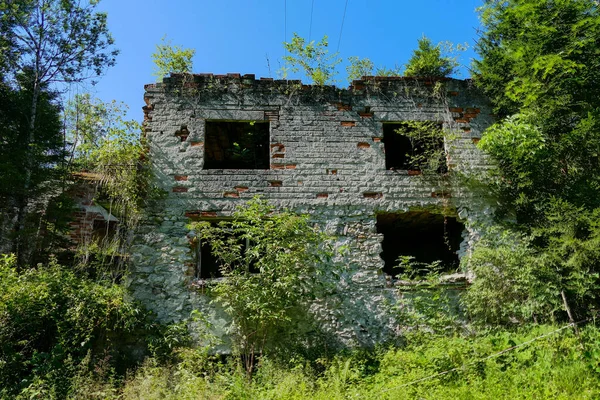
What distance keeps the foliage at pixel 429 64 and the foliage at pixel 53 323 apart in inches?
251

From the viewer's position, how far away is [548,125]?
717 cm

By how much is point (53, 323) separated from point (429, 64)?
7517 millimetres

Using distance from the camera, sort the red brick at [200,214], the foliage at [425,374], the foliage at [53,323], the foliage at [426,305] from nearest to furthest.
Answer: the foliage at [425,374] < the foliage at [53,323] < the foliage at [426,305] < the red brick at [200,214]

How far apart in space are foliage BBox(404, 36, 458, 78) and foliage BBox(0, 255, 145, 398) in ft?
20.9

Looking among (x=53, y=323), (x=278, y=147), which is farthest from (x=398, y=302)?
(x=53, y=323)

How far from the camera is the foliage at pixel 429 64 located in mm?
8453

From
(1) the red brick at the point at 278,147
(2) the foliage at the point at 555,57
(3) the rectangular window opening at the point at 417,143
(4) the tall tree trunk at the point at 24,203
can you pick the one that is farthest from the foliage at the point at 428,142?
(4) the tall tree trunk at the point at 24,203

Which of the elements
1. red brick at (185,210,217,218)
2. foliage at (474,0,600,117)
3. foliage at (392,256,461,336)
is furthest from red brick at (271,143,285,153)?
foliage at (474,0,600,117)

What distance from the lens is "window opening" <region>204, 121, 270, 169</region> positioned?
837 centimetres

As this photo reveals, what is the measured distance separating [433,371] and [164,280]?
406cm

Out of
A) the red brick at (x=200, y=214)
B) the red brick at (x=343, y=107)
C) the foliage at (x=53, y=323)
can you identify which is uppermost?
the red brick at (x=343, y=107)

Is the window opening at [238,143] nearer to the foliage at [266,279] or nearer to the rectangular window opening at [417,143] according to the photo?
the foliage at [266,279]

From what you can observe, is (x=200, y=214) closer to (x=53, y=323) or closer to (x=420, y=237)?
(x=53, y=323)

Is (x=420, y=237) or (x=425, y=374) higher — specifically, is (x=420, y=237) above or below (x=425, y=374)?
above
